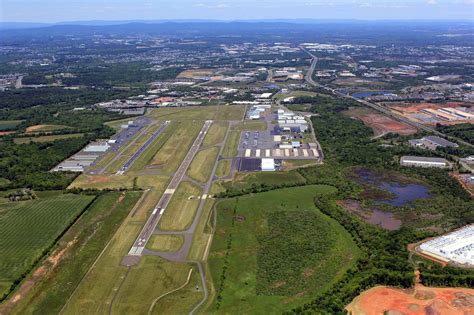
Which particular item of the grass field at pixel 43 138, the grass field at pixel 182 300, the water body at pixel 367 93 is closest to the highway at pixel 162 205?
the grass field at pixel 182 300

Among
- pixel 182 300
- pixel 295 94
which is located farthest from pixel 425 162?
pixel 295 94

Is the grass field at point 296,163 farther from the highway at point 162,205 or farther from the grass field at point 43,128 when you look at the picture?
the grass field at point 43,128

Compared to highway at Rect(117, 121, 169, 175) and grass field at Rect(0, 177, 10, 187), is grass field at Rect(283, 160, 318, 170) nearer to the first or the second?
highway at Rect(117, 121, 169, 175)

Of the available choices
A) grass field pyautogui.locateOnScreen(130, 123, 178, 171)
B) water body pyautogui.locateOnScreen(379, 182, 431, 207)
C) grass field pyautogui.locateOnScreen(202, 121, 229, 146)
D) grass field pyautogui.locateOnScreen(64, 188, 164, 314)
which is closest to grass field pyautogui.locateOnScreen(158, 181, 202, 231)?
grass field pyautogui.locateOnScreen(64, 188, 164, 314)

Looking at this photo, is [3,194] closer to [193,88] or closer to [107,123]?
[107,123]

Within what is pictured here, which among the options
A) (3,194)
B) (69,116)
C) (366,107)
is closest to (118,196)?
(3,194)

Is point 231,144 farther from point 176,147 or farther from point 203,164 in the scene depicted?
point 203,164
